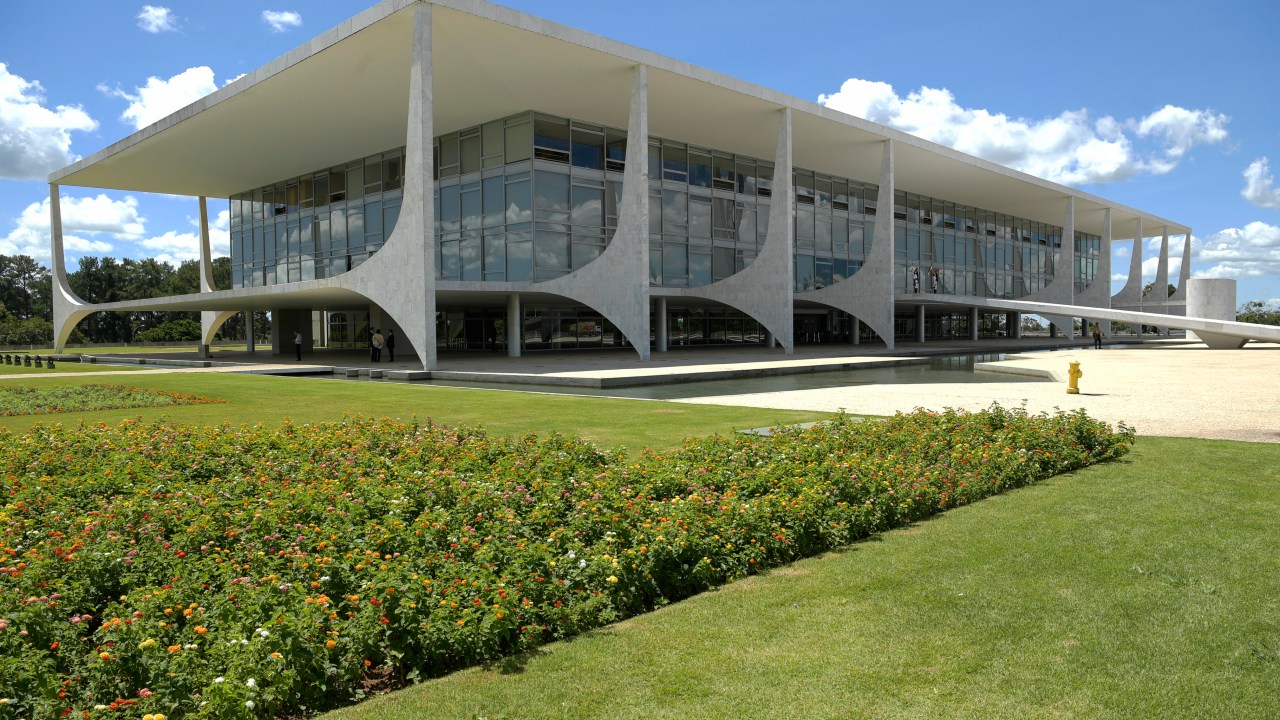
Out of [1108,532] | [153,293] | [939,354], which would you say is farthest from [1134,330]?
[153,293]

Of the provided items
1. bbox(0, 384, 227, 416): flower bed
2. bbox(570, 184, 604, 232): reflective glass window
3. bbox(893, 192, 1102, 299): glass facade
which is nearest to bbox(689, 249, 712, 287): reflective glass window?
bbox(570, 184, 604, 232): reflective glass window

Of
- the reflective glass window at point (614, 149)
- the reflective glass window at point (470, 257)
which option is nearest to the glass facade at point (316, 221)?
the reflective glass window at point (470, 257)

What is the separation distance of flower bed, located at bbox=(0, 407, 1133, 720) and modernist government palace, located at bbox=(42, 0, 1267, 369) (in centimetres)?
1841

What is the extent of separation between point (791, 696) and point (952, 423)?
8.78m

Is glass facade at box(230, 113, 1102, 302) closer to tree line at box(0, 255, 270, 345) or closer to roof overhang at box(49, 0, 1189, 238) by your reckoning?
roof overhang at box(49, 0, 1189, 238)

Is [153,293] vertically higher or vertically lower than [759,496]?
higher

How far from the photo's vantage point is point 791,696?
412cm

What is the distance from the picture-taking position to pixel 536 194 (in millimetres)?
36156

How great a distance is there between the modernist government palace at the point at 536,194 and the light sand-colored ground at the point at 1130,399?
45.4ft

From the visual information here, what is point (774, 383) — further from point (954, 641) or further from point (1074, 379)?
point (954, 641)

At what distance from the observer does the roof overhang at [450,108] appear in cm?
2790

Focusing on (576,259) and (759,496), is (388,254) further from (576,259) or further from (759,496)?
(759,496)

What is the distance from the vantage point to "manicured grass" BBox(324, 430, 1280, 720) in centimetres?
408

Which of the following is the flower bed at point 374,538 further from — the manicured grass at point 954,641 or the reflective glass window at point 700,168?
the reflective glass window at point 700,168
